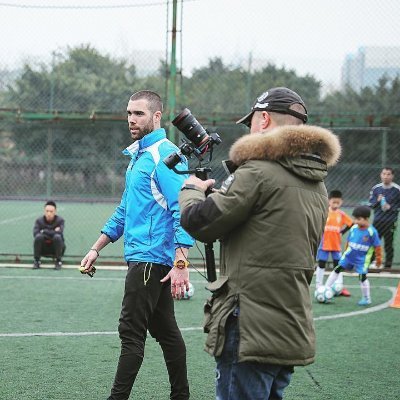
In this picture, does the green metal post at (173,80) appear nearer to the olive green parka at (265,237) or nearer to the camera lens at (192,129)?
the camera lens at (192,129)

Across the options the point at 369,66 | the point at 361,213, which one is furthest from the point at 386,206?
the point at 361,213

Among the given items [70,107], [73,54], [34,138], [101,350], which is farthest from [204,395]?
[34,138]

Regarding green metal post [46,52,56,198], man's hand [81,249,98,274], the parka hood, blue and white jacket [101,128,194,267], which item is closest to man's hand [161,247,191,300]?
blue and white jacket [101,128,194,267]

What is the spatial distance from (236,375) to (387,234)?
11041 millimetres

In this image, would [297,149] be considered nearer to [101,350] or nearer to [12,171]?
[101,350]

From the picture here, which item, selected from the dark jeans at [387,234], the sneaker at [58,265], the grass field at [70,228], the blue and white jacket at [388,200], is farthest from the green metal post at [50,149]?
the dark jeans at [387,234]

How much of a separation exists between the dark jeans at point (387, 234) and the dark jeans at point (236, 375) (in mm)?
10372

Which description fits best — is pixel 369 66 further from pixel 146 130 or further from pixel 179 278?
pixel 179 278

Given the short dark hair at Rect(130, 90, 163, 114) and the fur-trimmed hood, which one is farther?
the short dark hair at Rect(130, 90, 163, 114)

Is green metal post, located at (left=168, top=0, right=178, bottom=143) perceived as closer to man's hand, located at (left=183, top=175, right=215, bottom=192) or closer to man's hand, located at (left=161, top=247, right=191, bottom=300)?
man's hand, located at (left=161, top=247, right=191, bottom=300)

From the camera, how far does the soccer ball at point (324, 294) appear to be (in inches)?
367

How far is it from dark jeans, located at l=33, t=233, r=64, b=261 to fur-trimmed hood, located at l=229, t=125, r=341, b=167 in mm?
9361

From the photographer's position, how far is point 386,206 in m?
13.5

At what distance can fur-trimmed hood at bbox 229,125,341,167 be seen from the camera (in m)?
3.11
